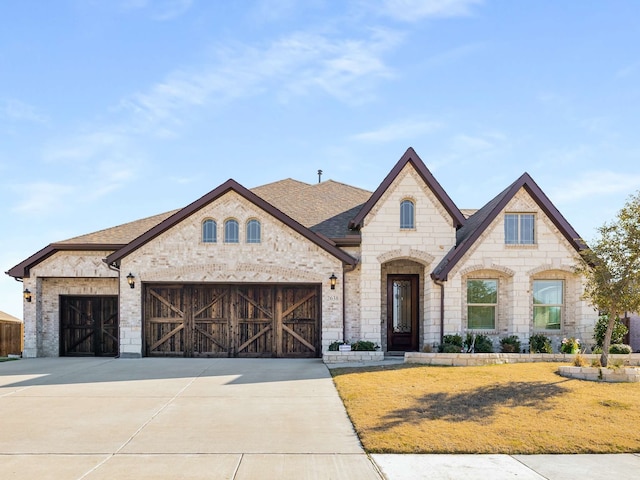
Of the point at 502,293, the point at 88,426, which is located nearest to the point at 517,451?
the point at 88,426

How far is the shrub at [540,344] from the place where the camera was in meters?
18.3

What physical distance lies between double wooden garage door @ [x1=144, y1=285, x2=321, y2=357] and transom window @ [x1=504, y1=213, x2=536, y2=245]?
22.2 ft

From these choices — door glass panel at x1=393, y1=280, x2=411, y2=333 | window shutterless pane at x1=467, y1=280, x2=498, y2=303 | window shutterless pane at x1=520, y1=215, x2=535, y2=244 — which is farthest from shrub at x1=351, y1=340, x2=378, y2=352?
window shutterless pane at x1=520, y1=215, x2=535, y2=244

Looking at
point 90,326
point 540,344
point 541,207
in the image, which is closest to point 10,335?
point 90,326

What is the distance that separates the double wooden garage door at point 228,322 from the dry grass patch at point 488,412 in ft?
17.4

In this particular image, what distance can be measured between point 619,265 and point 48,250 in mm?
17883

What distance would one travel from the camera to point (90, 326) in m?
21.3

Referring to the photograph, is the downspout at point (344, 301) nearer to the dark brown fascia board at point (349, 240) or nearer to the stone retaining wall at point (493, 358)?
the dark brown fascia board at point (349, 240)

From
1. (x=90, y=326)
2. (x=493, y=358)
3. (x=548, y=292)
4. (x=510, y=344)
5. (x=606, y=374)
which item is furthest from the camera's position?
(x=90, y=326)

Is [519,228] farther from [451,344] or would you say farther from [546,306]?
[451,344]

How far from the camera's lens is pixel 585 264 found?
15.8 m

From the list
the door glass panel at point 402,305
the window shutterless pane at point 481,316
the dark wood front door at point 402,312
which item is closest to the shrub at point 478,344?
the window shutterless pane at point 481,316

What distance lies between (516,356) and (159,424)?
1138 cm

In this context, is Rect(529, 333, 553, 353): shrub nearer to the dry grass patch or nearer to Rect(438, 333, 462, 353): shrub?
Rect(438, 333, 462, 353): shrub
